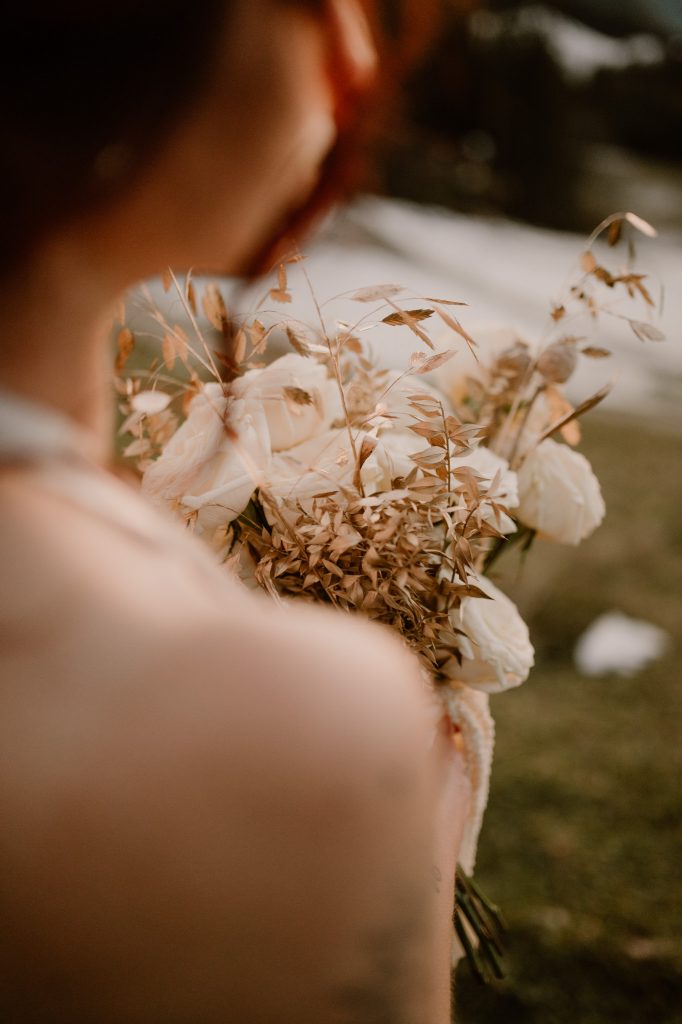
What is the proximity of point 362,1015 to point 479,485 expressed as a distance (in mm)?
442

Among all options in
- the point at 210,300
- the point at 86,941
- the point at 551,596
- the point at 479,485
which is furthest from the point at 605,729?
the point at 86,941

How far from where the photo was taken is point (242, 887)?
0.38m

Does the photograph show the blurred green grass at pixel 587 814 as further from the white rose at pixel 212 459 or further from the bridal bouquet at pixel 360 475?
the white rose at pixel 212 459

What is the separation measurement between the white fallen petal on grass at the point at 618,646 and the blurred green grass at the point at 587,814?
0.04m

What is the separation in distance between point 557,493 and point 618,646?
2.39m

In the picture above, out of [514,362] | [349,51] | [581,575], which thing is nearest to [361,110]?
[349,51]

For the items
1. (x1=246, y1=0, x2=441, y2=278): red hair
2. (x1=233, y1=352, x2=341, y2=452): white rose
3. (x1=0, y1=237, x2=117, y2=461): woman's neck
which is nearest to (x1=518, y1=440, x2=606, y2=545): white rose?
(x1=233, y1=352, x2=341, y2=452): white rose

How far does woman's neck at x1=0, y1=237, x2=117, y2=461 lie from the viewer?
16.6 inches

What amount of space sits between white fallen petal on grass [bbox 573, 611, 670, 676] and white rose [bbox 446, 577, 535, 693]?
227cm

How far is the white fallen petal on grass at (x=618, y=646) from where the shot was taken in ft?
9.55

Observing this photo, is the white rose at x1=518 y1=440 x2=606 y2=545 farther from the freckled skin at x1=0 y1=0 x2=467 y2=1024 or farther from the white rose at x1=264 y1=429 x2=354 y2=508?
the freckled skin at x1=0 y1=0 x2=467 y2=1024

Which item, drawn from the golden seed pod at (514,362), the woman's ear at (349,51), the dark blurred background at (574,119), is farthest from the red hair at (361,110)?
the dark blurred background at (574,119)

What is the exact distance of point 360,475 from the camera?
2.33 feet

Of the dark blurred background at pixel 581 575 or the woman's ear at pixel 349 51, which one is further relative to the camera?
the dark blurred background at pixel 581 575
